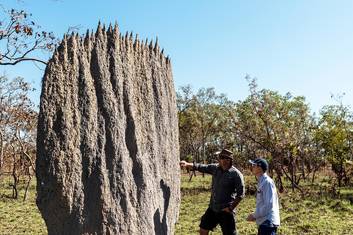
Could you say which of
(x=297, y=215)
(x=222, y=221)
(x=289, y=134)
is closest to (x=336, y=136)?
(x=289, y=134)

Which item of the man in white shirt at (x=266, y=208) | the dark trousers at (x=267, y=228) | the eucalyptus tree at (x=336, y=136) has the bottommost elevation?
the dark trousers at (x=267, y=228)

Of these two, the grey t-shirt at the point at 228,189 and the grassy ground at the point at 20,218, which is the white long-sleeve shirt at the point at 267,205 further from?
the grassy ground at the point at 20,218

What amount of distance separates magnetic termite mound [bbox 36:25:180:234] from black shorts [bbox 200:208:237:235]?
0.67m

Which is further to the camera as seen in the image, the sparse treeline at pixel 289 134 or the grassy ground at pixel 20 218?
the sparse treeline at pixel 289 134

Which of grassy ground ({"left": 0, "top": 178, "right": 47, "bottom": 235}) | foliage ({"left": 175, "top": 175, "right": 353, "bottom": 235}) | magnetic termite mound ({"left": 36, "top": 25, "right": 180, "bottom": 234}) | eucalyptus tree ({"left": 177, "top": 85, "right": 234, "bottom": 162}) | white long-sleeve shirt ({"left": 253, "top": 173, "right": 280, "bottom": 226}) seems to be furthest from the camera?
eucalyptus tree ({"left": 177, "top": 85, "right": 234, "bottom": 162})

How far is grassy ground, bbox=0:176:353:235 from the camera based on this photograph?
11477mm

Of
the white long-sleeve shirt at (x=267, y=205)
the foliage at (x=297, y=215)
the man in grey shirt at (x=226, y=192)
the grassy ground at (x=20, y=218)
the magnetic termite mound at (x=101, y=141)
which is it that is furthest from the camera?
the grassy ground at (x=20, y=218)

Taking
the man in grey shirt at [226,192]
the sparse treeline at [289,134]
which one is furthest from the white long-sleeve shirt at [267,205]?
the sparse treeline at [289,134]

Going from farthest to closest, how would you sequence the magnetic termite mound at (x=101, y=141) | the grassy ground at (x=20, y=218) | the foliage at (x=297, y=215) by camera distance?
the grassy ground at (x=20, y=218)
the foliage at (x=297, y=215)
the magnetic termite mound at (x=101, y=141)

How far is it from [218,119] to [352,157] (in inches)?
633

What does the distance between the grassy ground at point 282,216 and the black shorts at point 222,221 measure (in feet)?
11.9

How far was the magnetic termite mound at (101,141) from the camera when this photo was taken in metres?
5.43

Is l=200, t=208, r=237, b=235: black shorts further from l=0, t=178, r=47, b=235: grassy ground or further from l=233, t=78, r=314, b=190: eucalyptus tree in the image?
l=233, t=78, r=314, b=190: eucalyptus tree

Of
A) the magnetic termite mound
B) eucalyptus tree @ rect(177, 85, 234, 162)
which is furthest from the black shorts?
eucalyptus tree @ rect(177, 85, 234, 162)
